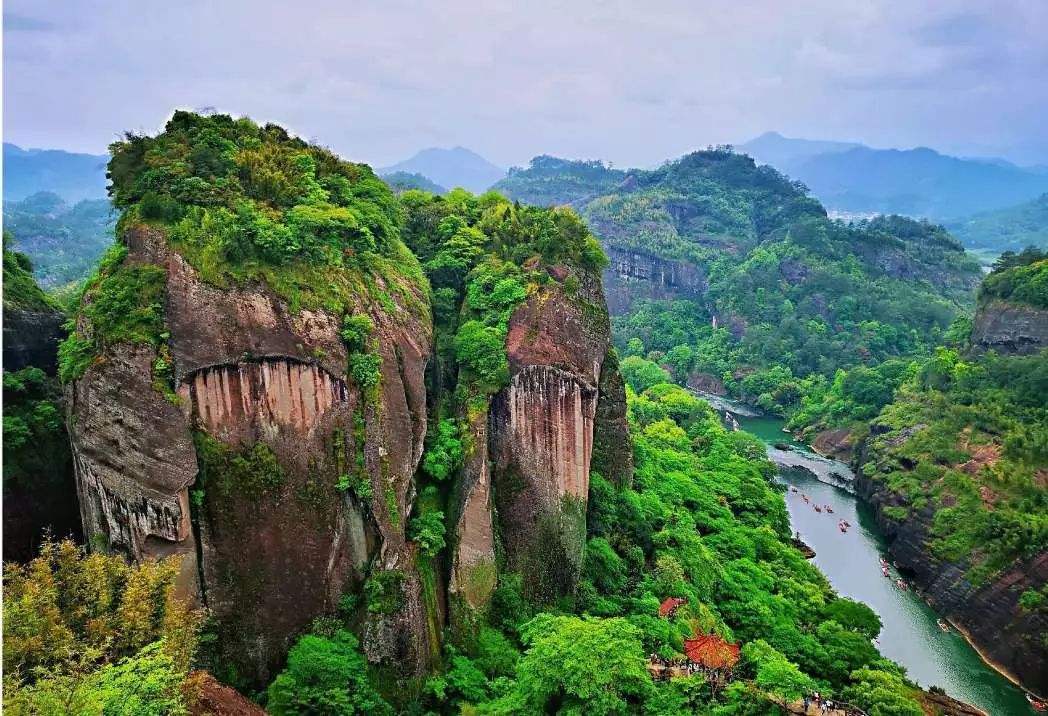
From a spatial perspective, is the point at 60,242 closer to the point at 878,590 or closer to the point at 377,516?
the point at 377,516

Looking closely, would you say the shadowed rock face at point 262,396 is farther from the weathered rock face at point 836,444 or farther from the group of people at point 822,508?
the weathered rock face at point 836,444

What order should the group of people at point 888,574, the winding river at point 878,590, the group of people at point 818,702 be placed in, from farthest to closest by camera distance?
the group of people at point 888,574 → the winding river at point 878,590 → the group of people at point 818,702

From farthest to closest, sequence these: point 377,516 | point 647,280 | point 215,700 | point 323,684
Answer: point 647,280
point 377,516
point 323,684
point 215,700

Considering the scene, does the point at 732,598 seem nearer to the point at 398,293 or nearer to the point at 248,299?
the point at 398,293

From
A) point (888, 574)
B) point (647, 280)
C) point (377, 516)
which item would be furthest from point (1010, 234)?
point (377, 516)

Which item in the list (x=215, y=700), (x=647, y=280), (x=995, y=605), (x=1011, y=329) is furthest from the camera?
(x=647, y=280)

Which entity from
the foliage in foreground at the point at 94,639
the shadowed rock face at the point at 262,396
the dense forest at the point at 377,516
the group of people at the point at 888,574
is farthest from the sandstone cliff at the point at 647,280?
the foliage in foreground at the point at 94,639
